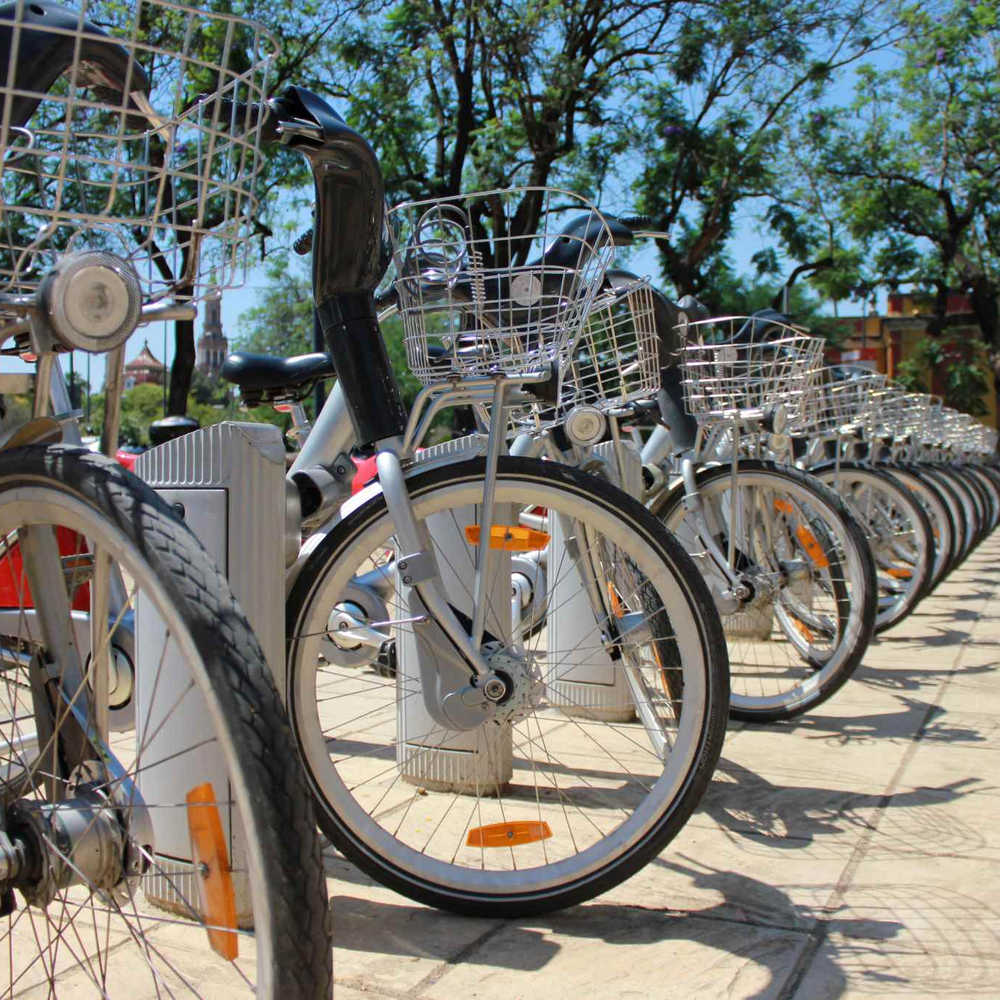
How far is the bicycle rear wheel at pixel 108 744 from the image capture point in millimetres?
1301

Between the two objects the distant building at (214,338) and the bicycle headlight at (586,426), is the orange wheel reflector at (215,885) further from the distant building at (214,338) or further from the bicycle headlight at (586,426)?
the bicycle headlight at (586,426)

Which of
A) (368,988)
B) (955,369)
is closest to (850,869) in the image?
(368,988)

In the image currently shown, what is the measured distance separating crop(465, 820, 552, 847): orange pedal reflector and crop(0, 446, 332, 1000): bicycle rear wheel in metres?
0.63

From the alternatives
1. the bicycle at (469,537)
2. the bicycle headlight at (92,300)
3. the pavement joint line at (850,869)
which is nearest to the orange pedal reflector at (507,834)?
the bicycle at (469,537)

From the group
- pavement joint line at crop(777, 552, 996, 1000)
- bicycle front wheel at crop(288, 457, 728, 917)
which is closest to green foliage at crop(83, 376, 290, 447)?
pavement joint line at crop(777, 552, 996, 1000)

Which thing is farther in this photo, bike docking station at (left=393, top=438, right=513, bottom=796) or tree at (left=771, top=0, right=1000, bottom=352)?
tree at (left=771, top=0, right=1000, bottom=352)

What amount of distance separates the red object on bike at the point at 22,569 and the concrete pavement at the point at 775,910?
92 cm

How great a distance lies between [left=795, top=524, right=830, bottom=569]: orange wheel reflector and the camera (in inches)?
166

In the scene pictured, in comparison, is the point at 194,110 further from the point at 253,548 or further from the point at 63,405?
the point at 63,405

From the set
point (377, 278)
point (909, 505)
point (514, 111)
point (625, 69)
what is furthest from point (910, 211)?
point (377, 278)

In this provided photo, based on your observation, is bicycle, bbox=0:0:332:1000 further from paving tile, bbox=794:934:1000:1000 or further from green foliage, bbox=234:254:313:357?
green foliage, bbox=234:254:313:357

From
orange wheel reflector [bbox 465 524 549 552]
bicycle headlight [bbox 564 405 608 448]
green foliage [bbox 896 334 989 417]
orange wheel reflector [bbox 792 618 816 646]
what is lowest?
orange wheel reflector [bbox 792 618 816 646]

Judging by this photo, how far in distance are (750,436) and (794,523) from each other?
1.25ft

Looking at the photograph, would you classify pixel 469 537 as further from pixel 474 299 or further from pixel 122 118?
pixel 122 118
